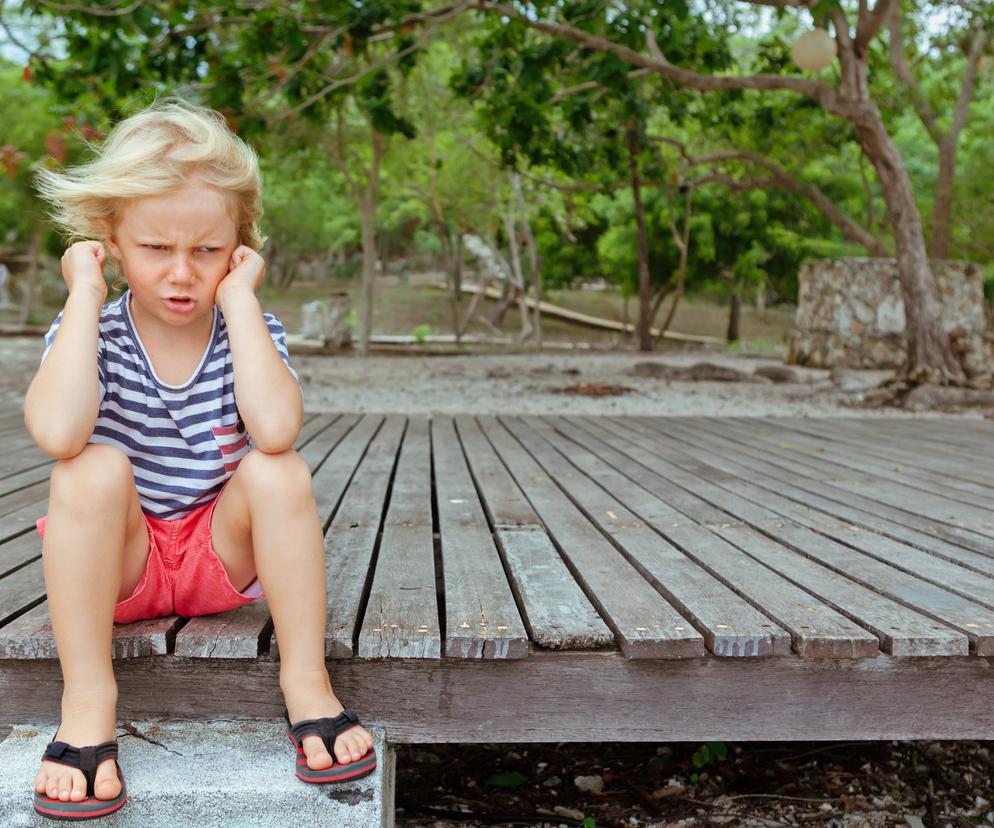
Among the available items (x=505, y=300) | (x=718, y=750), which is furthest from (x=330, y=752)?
(x=505, y=300)

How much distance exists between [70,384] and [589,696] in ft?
3.62

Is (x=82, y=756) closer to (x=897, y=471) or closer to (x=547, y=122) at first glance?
(x=897, y=471)

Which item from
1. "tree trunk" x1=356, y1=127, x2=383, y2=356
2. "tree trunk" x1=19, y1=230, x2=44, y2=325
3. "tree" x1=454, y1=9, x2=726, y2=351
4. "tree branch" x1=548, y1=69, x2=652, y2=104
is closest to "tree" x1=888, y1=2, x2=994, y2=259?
"tree" x1=454, y1=9, x2=726, y2=351

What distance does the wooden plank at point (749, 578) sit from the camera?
6.03 feet

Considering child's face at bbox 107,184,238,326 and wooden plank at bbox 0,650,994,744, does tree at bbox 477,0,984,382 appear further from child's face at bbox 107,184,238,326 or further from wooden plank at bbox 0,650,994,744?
wooden plank at bbox 0,650,994,744

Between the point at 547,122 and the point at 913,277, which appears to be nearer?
the point at 913,277

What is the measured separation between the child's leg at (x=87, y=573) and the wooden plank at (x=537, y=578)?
2.48 ft

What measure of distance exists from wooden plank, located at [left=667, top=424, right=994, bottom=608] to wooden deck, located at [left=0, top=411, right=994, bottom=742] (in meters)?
0.01

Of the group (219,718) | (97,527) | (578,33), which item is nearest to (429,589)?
(219,718)

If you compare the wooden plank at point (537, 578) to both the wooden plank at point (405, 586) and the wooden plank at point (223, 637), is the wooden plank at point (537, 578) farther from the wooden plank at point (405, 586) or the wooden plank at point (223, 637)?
the wooden plank at point (223, 637)

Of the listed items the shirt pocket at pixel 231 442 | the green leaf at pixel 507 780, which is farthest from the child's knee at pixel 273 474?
the green leaf at pixel 507 780

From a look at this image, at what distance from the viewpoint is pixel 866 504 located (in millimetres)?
3314

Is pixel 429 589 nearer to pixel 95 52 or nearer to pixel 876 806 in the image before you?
pixel 876 806

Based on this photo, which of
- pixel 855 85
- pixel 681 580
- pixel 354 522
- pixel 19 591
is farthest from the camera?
pixel 855 85
